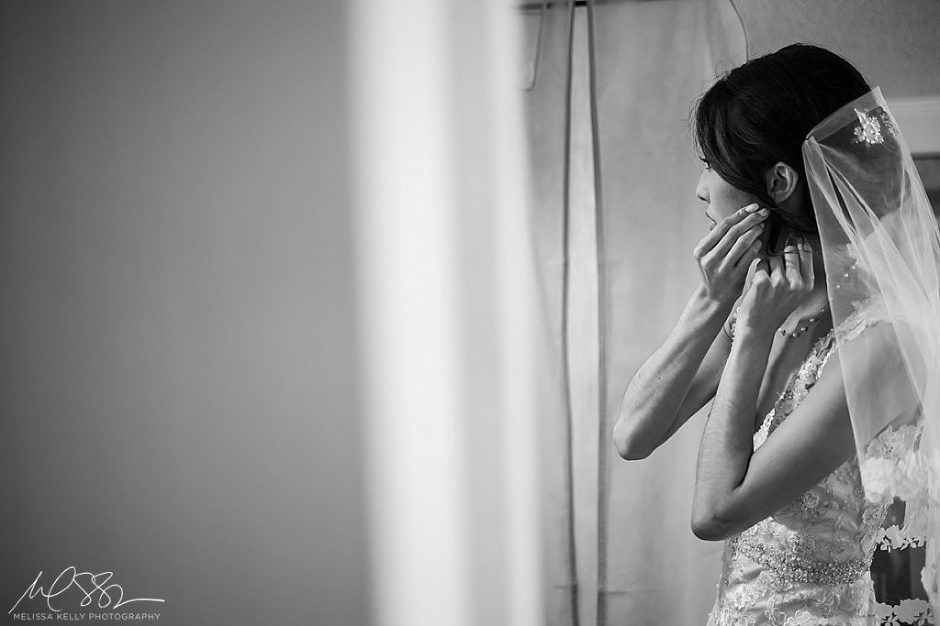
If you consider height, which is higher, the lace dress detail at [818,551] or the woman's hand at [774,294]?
the woman's hand at [774,294]

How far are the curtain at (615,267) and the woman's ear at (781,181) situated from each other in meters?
0.31

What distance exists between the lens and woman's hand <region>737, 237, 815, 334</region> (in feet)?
2.52

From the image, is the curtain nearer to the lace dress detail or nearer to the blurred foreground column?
the blurred foreground column

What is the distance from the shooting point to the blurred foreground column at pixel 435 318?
1.23m

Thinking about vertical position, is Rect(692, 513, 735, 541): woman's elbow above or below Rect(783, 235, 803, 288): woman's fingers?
below

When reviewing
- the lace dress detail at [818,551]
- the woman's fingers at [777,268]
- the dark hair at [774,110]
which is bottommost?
the lace dress detail at [818,551]

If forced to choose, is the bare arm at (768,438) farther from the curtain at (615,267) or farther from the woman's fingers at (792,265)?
the curtain at (615,267)

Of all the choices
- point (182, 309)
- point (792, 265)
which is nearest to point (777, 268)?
point (792, 265)

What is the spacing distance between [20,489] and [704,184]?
1224mm

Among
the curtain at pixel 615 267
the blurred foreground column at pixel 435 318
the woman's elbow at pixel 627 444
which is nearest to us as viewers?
the woman's elbow at pixel 627 444

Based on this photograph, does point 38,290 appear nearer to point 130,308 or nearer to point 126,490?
point 130,308
